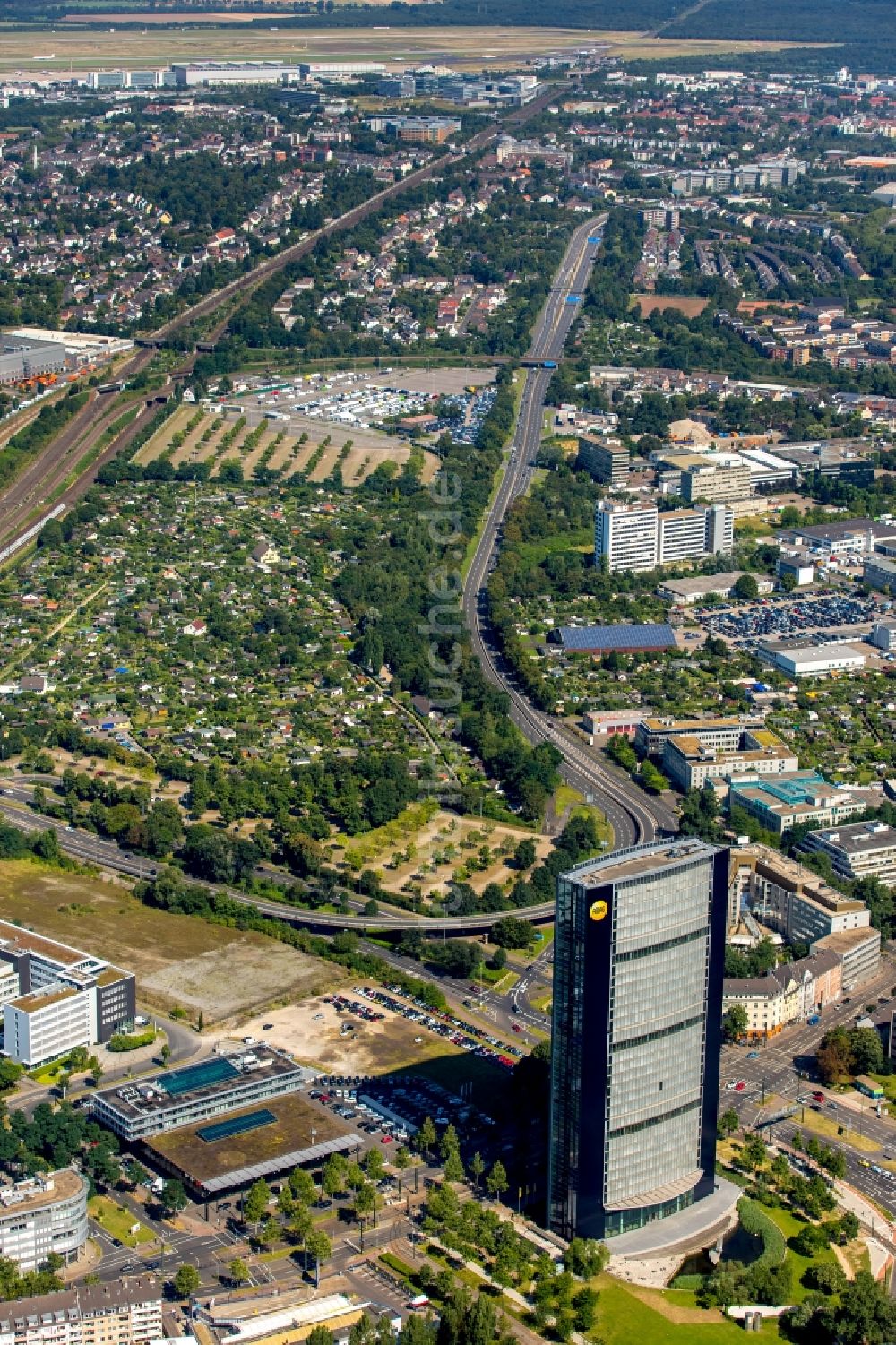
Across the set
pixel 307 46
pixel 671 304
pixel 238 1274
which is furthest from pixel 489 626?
pixel 307 46

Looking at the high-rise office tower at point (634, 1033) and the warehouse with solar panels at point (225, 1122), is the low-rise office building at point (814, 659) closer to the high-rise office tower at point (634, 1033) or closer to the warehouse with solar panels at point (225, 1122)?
the warehouse with solar panels at point (225, 1122)

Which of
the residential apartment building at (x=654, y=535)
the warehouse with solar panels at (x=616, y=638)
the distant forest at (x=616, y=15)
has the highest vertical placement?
the distant forest at (x=616, y=15)

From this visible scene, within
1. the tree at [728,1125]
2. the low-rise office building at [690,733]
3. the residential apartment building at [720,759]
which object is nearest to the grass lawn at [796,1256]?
the tree at [728,1125]

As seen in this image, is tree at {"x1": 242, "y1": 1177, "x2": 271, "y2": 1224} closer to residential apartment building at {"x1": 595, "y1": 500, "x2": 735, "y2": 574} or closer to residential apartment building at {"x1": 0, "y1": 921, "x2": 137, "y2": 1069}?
residential apartment building at {"x1": 0, "y1": 921, "x2": 137, "y2": 1069}

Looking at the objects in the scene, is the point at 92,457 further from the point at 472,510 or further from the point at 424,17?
the point at 424,17

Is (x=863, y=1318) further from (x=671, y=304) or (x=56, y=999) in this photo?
(x=671, y=304)

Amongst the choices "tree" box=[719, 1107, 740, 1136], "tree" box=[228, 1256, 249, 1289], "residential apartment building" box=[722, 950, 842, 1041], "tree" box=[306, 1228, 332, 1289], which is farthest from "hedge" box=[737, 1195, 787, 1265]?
"tree" box=[228, 1256, 249, 1289]

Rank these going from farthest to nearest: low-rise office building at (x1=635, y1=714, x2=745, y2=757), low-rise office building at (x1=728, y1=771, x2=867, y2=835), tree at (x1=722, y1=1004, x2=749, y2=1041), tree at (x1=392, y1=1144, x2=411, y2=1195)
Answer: low-rise office building at (x1=635, y1=714, x2=745, y2=757)
low-rise office building at (x1=728, y1=771, x2=867, y2=835)
tree at (x1=722, y1=1004, x2=749, y2=1041)
tree at (x1=392, y1=1144, x2=411, y2=1195)
